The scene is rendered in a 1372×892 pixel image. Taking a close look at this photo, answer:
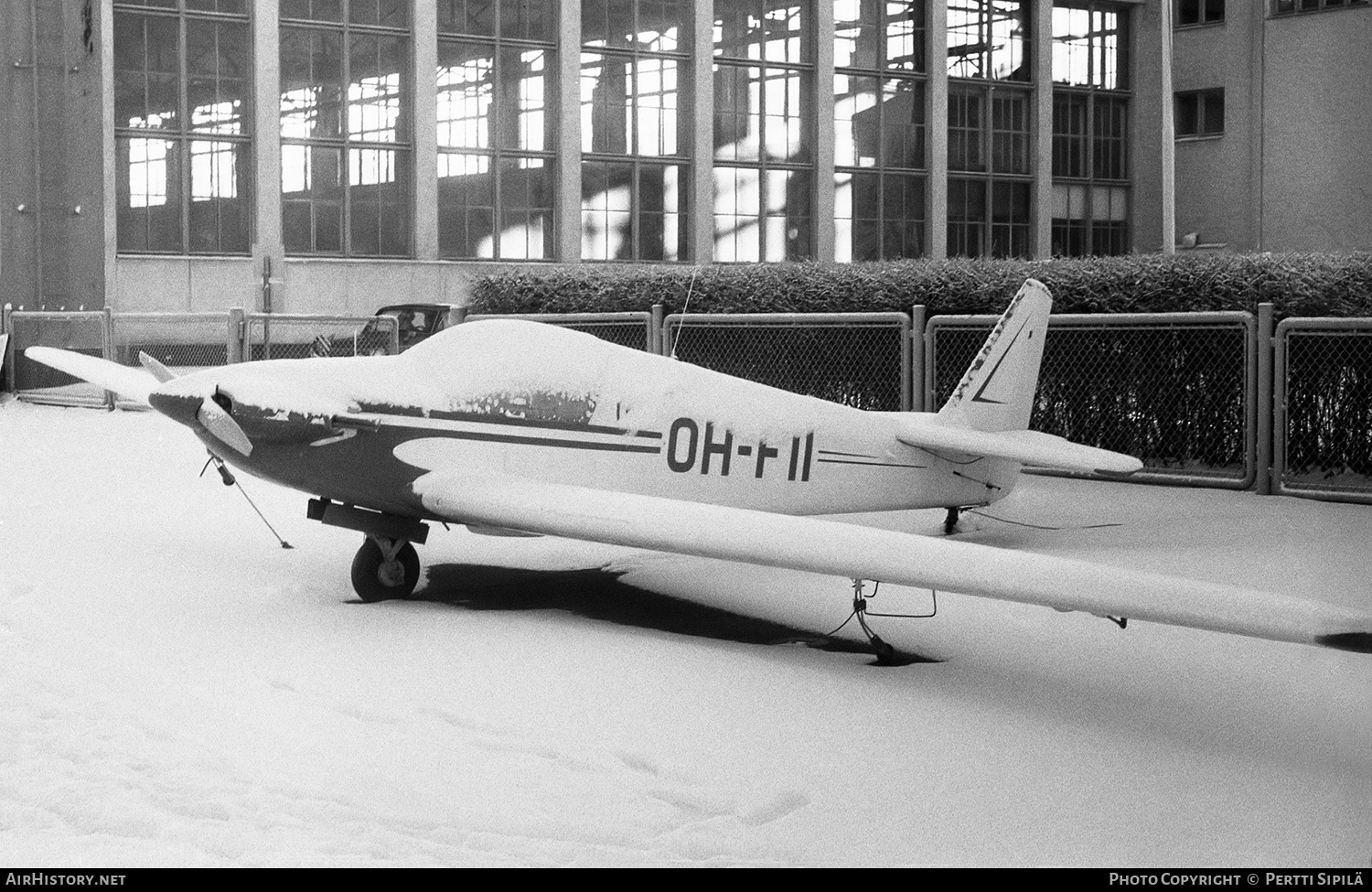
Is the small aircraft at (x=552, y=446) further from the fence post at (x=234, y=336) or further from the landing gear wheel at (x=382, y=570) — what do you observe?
the fence post at (x=234, y=336)

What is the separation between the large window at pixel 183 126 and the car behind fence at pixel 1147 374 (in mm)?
19324

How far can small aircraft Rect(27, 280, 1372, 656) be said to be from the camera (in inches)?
307

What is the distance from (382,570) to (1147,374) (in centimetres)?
744

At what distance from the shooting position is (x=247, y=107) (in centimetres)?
3419

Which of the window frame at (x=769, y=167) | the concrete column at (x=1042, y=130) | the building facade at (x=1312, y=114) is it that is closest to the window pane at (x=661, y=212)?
the window frame at (x=769, y=167)

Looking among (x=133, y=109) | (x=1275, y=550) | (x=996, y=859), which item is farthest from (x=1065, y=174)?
(x=996, y=859)

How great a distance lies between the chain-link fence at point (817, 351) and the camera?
46.9 ft

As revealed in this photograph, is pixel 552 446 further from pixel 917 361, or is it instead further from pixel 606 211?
pixel 606 211

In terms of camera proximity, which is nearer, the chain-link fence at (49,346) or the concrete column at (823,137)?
the chain-link fence at (49,346)

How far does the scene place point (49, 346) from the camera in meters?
27.4

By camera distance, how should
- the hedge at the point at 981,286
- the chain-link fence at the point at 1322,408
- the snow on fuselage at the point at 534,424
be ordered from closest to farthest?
the snow on fuselage at the point at 534,424 → the chain-link fence at the point at 1322,408 → the hedge at the point at 981,286

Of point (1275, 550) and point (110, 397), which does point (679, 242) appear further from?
point (1275, 550)

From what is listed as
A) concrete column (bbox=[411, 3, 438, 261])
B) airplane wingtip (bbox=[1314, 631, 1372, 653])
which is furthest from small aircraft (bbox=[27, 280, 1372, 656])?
concrete column (bbox=[411, 3, 438, 261])

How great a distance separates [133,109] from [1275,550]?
2898 centimetres
